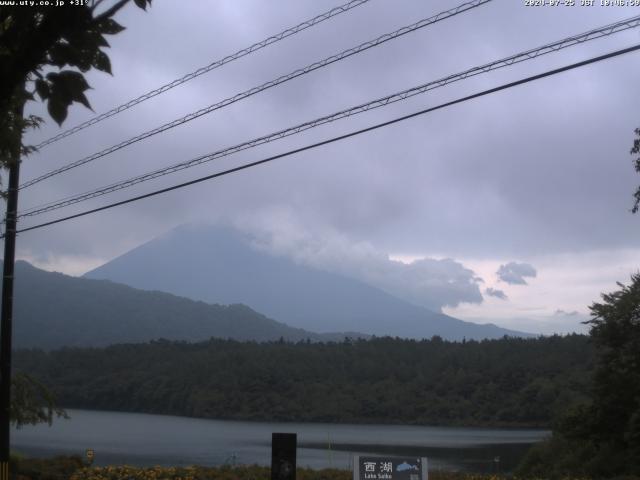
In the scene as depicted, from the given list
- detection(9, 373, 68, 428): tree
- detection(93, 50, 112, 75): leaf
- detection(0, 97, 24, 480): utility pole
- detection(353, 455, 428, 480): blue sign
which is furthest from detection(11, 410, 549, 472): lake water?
detection(93, 50, 112, 75): leaf

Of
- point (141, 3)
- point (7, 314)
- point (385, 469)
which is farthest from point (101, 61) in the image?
point (7, 314)

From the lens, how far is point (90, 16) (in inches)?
120

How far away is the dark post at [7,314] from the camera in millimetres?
14531

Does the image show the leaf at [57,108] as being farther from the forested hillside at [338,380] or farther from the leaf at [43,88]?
the forested hillside at [338,380]

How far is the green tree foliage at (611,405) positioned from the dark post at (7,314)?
14993 millimetres

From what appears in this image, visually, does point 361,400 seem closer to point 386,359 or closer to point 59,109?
point 386,359

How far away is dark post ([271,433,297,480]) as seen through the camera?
8305mm

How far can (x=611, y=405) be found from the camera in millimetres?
23375

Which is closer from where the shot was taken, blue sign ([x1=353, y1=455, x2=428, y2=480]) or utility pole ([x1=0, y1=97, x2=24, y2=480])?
blue sign ([x1=353, y1=455, x2=428, y2=480])

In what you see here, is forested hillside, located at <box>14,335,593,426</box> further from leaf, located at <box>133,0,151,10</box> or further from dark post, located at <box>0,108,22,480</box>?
leaf, located at <box>133,0,151,10</box>

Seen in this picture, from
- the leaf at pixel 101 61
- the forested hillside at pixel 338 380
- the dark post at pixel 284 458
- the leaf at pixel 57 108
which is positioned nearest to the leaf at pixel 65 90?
the leaf at pixel 57 108

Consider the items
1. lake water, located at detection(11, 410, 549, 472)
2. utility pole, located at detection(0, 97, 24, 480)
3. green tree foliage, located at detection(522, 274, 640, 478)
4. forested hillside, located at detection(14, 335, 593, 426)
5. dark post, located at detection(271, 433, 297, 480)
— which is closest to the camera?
dark post, located at detection(271, 433, 297, 480)

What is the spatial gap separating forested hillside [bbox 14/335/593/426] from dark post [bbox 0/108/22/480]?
2437 inches

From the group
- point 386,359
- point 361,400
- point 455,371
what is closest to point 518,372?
point 455,371
